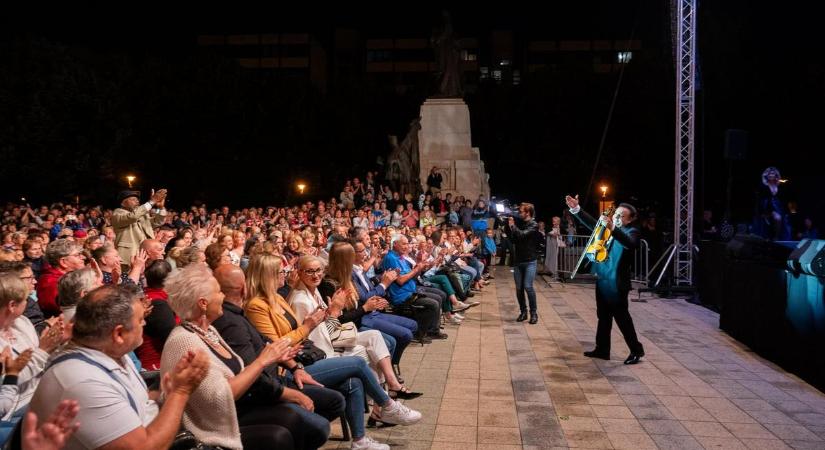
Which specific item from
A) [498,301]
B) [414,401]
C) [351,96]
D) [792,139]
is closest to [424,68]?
[351,96]

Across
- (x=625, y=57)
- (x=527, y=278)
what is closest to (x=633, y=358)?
(x=527, y=278)

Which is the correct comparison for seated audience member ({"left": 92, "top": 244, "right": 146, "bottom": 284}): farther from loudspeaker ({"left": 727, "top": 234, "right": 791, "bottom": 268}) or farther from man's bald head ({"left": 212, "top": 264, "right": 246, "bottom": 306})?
loudspeaker ({"left": 727, "top": 234, "right": 791, "bottom": 268})

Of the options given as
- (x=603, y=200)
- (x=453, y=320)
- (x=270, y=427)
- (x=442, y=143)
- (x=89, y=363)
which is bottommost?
(x=453, y=320)

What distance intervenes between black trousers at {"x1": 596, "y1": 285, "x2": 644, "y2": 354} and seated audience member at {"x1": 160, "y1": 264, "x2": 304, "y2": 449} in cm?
481

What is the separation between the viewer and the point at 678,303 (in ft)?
39.2

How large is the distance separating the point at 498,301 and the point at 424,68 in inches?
2395

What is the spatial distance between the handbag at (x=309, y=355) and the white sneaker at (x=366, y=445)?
0.64 metres

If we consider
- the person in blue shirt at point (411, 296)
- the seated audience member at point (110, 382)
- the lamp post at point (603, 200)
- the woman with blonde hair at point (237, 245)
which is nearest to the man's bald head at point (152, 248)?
the woman with blonde hair at point (237, 245)

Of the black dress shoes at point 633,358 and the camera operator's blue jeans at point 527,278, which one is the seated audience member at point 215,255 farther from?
the camera operator's blue jeans at point 527,278

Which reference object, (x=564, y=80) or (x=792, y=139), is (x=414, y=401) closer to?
(x=792, y=139)

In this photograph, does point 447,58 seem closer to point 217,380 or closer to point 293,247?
point 293,247

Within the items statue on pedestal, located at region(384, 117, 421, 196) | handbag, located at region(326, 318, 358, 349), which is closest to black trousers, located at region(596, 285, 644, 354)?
handbag, located at region(326, 318, 358, 349)

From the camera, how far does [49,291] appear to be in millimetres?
5473

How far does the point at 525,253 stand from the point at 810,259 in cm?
414
